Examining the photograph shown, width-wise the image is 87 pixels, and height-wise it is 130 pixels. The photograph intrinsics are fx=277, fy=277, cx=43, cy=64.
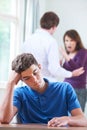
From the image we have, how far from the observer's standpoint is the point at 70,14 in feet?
13.0

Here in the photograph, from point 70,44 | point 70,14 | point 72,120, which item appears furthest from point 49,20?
point 72,120

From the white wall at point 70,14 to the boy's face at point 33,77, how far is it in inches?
94.5

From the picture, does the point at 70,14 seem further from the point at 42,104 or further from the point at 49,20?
the point at 42,104

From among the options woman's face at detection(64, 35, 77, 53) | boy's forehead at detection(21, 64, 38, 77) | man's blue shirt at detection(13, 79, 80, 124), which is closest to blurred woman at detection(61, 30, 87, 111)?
woman's face at detection(64, 35, 77, 53)

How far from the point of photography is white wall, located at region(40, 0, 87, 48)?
12.8 feet

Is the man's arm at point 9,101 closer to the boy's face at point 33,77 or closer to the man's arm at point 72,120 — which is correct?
the boy's face at point 33,77

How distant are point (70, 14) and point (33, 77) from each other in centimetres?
262

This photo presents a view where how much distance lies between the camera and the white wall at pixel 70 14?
12.8 feet

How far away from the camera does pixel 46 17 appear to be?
2.79 metres

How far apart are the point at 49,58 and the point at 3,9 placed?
119cm

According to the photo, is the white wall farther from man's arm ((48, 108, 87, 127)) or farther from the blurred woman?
man's arm ((48, 108, 87, 127))

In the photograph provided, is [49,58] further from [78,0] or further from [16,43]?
[78,0]

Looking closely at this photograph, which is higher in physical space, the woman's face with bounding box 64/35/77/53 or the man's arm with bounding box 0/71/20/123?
the woman's face with bounding box 64/35/77/53

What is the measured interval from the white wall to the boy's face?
2399mm
